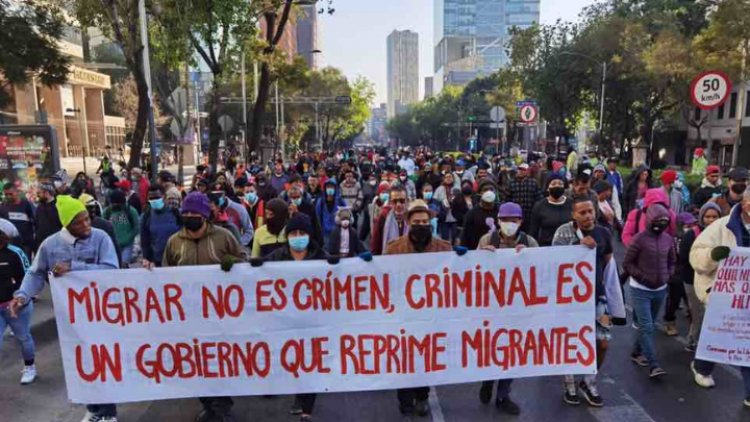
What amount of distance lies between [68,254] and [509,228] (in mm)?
3331

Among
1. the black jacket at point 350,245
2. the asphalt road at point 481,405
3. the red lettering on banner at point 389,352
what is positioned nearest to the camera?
the red lettering on banner at point 389,352

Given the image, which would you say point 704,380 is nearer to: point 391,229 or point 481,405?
point 481,405

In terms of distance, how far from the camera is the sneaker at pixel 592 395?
14.8 feet

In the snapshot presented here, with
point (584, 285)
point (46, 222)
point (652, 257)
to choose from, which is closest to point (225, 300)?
point (584, 285)

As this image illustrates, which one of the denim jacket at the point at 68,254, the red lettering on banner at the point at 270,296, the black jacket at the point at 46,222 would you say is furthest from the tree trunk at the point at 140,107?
the red lettering on banner at the point at 270,296

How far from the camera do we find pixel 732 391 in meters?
4.80

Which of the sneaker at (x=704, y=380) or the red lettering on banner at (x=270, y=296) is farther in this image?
the sneaker at (x=704, y=380)

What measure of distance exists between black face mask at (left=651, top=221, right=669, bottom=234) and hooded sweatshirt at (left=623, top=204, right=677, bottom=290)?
0.10ft

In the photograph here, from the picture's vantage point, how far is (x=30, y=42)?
60.8 ft

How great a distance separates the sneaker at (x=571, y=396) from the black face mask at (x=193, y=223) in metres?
3.14

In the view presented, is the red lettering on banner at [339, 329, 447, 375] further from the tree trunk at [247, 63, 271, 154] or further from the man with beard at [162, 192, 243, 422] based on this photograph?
the tree trunk at [247, 63, 271, 154]

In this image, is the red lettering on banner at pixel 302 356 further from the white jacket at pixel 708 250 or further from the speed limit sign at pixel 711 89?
the speed limit sign at pixel 711 89

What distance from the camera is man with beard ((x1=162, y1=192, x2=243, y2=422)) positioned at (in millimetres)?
4270

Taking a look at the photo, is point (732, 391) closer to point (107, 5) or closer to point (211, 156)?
point (107, 5)
